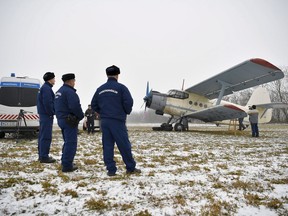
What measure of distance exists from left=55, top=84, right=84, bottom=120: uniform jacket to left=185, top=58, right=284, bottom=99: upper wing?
11.3m

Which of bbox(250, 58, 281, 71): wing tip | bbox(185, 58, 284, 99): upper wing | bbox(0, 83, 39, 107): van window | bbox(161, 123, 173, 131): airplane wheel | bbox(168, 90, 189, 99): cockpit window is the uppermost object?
bbox(250, 58, 281, 71): wing tip

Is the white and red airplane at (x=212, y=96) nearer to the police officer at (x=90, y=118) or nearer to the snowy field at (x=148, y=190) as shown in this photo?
the police officer at (x=90, y=118)

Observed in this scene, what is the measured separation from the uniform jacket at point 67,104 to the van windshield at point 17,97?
704cm

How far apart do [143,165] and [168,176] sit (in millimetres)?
1041

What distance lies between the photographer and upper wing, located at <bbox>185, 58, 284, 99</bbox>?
1285 centimetres

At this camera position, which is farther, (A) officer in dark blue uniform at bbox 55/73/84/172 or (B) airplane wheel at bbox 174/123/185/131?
(B) airplane wheel at bbox 174/123/185/131

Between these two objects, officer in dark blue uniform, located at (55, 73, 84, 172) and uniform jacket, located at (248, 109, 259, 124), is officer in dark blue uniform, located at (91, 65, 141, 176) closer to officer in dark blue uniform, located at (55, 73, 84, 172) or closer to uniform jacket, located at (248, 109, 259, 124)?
officer in dark blue uniform, located at (55, 73, 84, 172)

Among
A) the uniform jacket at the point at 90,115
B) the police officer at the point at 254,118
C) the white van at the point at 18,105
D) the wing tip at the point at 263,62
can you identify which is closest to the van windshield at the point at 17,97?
the white van at the point at 18,105

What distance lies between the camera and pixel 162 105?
1681 cm

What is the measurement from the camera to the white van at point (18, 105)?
989 cm

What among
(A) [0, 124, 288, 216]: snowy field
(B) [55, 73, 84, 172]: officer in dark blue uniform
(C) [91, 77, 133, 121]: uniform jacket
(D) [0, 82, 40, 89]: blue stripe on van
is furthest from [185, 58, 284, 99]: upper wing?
(B) [55, 73, 84, 172]: officer in dark blue uniform

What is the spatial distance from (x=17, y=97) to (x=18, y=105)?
1.37ft

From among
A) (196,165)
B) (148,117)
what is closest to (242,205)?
(196,165)

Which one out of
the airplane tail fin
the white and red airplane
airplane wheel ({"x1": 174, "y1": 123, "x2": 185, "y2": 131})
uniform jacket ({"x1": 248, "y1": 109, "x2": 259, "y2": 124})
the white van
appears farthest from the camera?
the airplane tail fin
